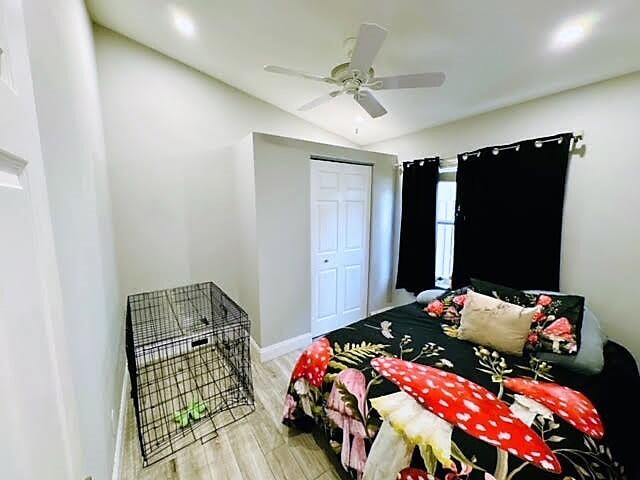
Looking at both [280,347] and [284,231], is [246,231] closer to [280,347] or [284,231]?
[284,231]

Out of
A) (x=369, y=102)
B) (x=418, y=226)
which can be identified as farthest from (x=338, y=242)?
(x=369, y=102)

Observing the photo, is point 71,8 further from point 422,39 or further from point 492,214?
point 492,214

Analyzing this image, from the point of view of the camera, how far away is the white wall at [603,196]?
6.90 feet

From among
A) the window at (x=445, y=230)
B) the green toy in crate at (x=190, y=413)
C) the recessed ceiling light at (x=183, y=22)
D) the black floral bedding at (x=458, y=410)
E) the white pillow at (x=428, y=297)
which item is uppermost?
the recessed ceiling light at (x=183, y=22)

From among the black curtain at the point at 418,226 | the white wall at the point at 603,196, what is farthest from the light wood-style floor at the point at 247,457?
the white wall at the point at 603,196

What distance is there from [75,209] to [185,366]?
6.55ft

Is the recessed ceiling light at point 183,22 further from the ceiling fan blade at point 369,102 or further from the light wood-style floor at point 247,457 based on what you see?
the light wood-style floor at point 247,457

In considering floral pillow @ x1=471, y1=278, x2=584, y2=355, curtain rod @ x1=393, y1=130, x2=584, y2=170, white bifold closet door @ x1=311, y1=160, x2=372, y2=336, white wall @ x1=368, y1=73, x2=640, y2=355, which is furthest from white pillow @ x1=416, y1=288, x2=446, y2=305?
curtain rod @ x1=393, y1=130, x2=584, y2=170

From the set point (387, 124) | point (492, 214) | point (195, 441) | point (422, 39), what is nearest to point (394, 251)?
point (492, 214)

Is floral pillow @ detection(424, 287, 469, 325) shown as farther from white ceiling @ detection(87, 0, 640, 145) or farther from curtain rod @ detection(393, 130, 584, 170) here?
white ceiling @ detection(87, 0, 640, 145)

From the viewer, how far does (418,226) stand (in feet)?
11.3

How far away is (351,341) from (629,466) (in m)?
1.48

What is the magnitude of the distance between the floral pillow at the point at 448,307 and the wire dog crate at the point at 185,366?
1645 millimetres

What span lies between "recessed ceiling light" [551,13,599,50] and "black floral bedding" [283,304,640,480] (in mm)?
2110
